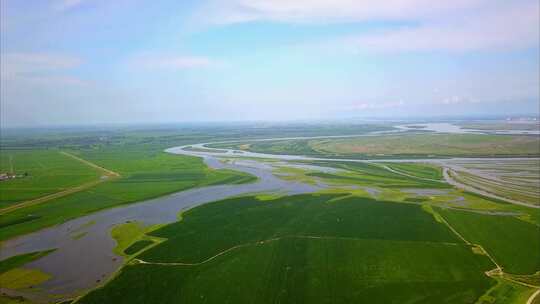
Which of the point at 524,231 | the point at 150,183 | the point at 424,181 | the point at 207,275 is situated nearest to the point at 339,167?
the point at 424,181

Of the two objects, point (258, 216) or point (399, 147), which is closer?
point (258, 216)

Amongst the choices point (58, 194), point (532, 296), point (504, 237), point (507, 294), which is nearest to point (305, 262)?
point (507, 294)

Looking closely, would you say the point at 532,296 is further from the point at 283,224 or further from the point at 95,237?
the point at 95,237

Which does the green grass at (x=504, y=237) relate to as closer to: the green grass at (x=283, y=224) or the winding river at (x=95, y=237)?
the green grass at (x=283, y=224)

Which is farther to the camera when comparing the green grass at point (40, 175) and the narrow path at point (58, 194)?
the green grass at point (40, 175)

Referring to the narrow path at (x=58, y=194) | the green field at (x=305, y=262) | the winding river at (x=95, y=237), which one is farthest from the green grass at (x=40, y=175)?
the green field at (x=305, y=262)

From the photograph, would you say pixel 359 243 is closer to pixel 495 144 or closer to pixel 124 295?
pixel 124 295
